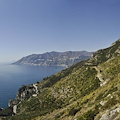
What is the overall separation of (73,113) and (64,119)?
3.22m

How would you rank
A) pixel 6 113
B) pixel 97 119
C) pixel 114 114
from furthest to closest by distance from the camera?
pixel 6 113
pixel 97 119
pixel 114 114

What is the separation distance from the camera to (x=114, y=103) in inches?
934

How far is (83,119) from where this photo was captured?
80.6ft

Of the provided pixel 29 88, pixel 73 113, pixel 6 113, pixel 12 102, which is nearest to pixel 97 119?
pixel 73 113

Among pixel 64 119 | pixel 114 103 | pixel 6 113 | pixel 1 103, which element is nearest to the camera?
pixel 114 103

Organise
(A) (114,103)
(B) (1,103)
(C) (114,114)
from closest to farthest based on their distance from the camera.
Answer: (C) (114,114) < (A) (114,103) < (B) (1,103)

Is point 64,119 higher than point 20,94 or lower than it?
higher

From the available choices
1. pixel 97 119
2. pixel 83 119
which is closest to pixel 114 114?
pixel 97 119

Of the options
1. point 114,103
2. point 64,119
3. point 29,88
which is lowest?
point 29,88

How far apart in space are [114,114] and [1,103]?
19125cm

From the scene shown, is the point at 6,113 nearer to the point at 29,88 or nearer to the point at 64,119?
the point at 29,88

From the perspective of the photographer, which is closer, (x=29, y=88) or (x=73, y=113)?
(x=73, y=113)

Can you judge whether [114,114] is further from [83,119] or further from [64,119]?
[64,119]

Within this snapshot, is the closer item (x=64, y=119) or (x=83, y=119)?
(x=83, y=119)
